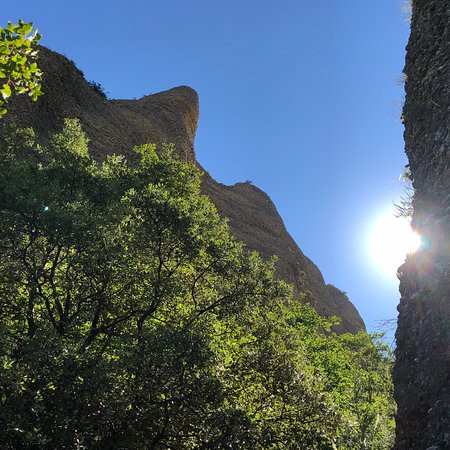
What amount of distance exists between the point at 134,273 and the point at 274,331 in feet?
13.0

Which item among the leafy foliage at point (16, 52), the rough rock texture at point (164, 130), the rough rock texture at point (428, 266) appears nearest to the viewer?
the leafy foliage at point (16, 52)

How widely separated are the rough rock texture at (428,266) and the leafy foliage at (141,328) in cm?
291

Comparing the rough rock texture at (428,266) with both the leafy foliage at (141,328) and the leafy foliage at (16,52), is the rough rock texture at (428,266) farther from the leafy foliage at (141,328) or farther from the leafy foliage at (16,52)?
the leafy foliage at (16,52)

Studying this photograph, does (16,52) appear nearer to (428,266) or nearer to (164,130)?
(428,266)

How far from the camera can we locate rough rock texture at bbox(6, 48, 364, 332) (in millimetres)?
30797

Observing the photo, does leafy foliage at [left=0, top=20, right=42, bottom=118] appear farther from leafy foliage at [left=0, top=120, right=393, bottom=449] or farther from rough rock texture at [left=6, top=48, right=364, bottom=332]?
rough rock texture at [left=6, top=48, right=364, bottom=332]

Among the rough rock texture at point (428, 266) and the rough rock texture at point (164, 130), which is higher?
the rough rock texture at point (164, 130)

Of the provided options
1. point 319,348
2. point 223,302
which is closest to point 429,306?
point 223,302

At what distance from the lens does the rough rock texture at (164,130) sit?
101 feet

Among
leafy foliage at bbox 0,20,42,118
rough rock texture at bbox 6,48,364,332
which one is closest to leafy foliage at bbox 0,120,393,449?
leafy foliage at bbox 0,20,42,118

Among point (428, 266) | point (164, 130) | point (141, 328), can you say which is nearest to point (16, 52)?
point (141, 328)

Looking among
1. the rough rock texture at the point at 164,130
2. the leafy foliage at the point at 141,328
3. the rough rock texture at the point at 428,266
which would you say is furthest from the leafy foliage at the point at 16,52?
the rough rock texture at the point at 164,130

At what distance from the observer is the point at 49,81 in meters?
31.6

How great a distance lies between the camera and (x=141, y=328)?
856cm
